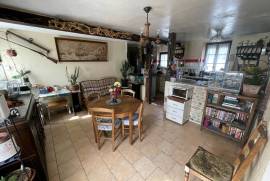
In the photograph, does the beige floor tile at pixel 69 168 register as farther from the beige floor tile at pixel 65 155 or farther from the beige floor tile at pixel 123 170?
the beige floor tile at pixel 123 170

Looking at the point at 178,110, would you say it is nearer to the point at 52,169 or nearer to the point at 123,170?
the point at 123,170

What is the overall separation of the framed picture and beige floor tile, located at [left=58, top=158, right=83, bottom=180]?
9.03 ft

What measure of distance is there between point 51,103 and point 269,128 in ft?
13.0

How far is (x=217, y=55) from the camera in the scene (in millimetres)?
4922

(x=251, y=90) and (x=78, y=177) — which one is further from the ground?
(x=251, y=90)

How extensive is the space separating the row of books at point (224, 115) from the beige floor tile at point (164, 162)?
1377mm

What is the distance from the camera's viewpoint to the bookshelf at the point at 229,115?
2166 mm

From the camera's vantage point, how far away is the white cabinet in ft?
9.31

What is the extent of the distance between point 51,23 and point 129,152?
286cm

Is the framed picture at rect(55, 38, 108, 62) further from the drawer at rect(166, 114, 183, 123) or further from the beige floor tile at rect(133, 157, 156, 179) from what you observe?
the beige floor tile at rect(133, 157, 156, 179)

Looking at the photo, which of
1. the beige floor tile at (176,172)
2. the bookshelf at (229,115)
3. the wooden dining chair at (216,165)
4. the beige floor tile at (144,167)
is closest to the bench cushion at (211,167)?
the wooden dining chair at (216,165)

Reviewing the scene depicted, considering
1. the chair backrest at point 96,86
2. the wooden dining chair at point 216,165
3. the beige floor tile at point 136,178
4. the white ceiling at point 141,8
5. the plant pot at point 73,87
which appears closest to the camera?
the wooden dining chair at point 216,165

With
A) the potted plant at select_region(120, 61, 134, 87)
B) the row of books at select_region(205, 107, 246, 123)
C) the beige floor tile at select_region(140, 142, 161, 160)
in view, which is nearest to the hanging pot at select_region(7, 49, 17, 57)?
the potted plant at select_region(120, 61, 134, 87)

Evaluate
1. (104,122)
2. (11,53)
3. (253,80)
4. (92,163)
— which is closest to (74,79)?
(11,53)
